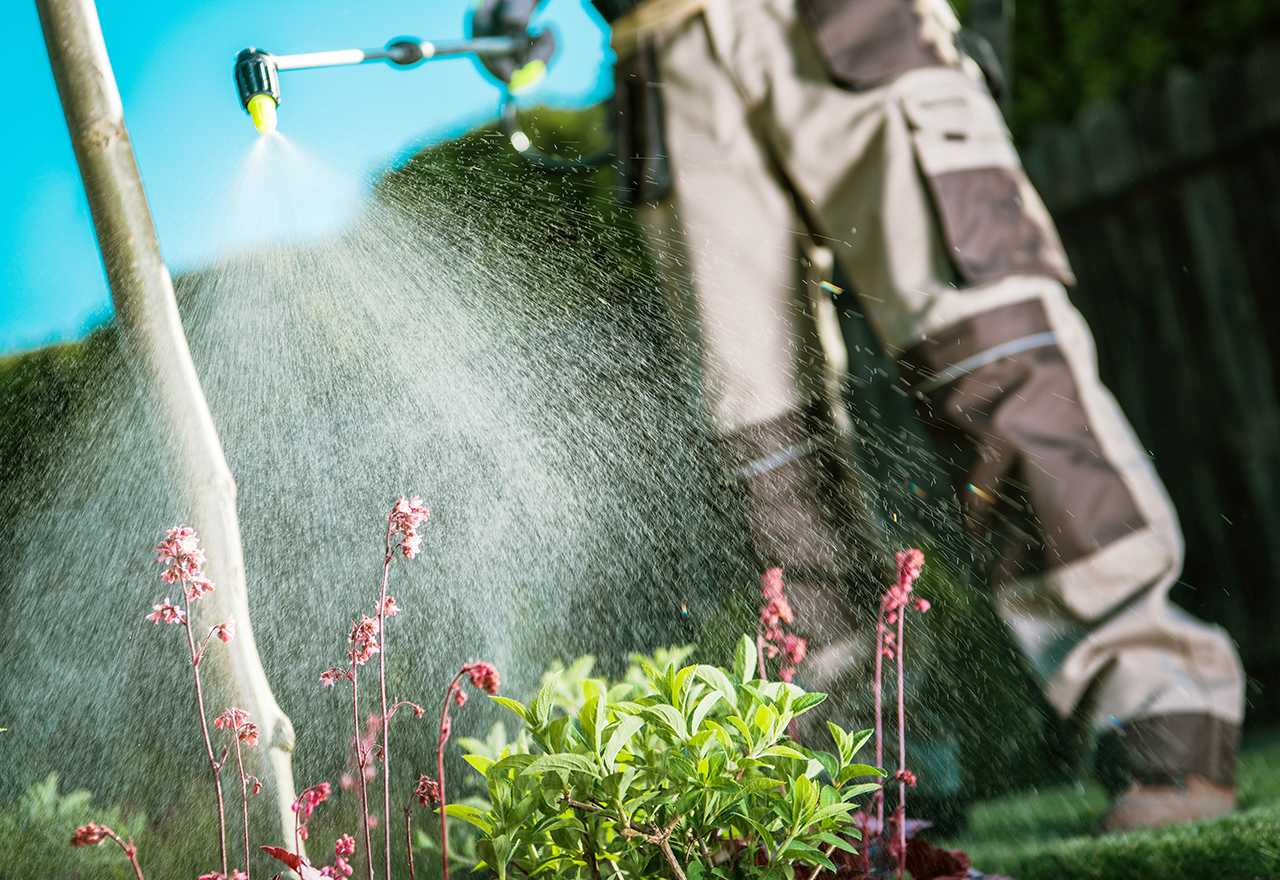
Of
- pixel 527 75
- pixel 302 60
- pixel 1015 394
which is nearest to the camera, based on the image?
pixel 302 60

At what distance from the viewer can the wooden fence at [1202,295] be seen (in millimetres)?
3057

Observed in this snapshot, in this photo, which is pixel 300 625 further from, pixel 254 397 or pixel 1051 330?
pixel 1051 330

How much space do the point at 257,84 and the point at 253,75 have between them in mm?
16

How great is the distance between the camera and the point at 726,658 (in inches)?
70.4

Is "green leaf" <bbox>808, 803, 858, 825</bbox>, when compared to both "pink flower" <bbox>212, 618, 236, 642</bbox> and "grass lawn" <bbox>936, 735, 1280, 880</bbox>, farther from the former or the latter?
"pink flower" <bbox>212, 618, 236, 642</bbox>

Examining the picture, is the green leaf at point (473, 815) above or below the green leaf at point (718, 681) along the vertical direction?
below

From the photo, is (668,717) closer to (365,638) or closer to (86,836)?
(365,638)

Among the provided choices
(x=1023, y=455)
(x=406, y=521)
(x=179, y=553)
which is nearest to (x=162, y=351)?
(x=179, y=553)

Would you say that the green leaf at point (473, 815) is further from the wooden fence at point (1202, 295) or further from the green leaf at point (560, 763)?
the wooden fence at point (1202, 295)

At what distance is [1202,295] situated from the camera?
325 cm

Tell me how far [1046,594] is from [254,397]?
6.64 feet

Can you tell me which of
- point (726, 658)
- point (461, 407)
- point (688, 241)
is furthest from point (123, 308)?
point (688, 241)

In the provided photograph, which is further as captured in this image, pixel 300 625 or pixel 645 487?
pixel 645 487

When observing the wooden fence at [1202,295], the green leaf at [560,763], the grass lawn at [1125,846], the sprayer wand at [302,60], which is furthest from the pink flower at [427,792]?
the wooden fence at [1202,295]
